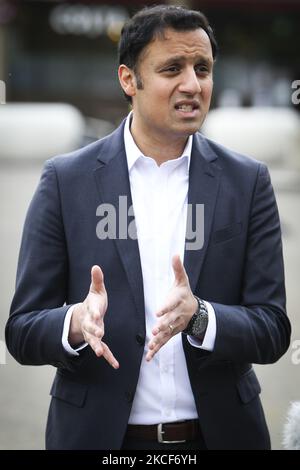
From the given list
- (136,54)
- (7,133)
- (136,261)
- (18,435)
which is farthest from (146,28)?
(7,133)

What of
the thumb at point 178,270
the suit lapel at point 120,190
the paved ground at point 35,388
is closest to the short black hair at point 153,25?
the suit lapel at point 120,190

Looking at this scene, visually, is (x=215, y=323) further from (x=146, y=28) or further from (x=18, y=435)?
(x=18, y=435)

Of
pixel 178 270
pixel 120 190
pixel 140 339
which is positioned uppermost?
pixel 120 190

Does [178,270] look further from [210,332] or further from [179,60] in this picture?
[179,60]

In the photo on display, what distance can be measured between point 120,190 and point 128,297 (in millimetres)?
307

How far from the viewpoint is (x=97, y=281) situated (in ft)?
7.06

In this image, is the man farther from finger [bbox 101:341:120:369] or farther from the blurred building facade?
the blurred building facade

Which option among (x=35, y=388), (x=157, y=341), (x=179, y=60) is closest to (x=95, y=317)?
(x=157, y=341)

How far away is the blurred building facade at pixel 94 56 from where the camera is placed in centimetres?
2477

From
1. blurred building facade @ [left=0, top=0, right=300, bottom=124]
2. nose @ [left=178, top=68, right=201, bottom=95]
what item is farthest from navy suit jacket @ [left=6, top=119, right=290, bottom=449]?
blurred building facade @ [left=0, top=0, right=300, bottom=124]

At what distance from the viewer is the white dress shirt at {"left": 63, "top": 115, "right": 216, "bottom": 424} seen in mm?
2295

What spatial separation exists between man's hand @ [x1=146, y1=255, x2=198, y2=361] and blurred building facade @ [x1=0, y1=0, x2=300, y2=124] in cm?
2275

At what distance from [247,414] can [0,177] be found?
1285 centimetres

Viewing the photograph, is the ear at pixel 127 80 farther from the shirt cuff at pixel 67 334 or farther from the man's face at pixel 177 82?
the shirt cuff at pixel 67 334
